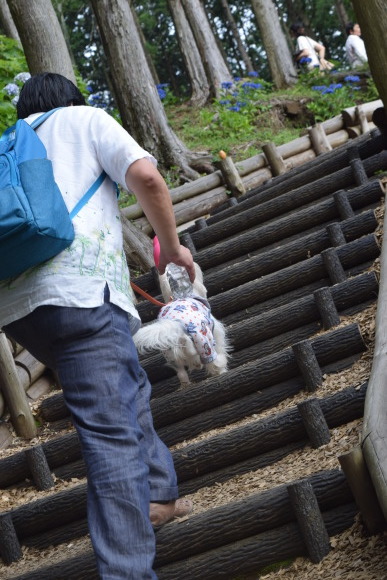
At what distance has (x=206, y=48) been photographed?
20562mm

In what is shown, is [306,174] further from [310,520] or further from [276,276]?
[310,520]

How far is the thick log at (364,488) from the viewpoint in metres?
3.68

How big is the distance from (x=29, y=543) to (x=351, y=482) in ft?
6.71

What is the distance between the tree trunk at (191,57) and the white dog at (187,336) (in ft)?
48.5

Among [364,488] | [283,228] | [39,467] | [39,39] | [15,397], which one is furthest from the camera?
[39,39]

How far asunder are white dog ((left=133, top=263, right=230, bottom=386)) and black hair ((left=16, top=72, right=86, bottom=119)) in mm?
1575

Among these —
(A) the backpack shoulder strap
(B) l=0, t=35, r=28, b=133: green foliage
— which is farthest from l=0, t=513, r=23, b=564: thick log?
(B) l=0, t=35, r=28, b=133: green foliage

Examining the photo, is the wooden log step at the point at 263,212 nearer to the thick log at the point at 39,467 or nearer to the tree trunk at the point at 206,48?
the thick log at the point at 39,467

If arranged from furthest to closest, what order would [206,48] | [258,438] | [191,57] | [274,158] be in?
[191,57] → [206,48] → [274,158] → [258,438]

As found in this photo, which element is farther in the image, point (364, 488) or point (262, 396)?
point (262, 396)

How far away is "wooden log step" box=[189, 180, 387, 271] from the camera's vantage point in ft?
24.2

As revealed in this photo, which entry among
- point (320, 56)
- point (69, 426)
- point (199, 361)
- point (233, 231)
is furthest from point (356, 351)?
point (320, 56)

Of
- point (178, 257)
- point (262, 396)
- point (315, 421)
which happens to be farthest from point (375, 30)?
point (178, 257)

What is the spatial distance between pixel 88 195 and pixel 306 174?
18.5 ft
